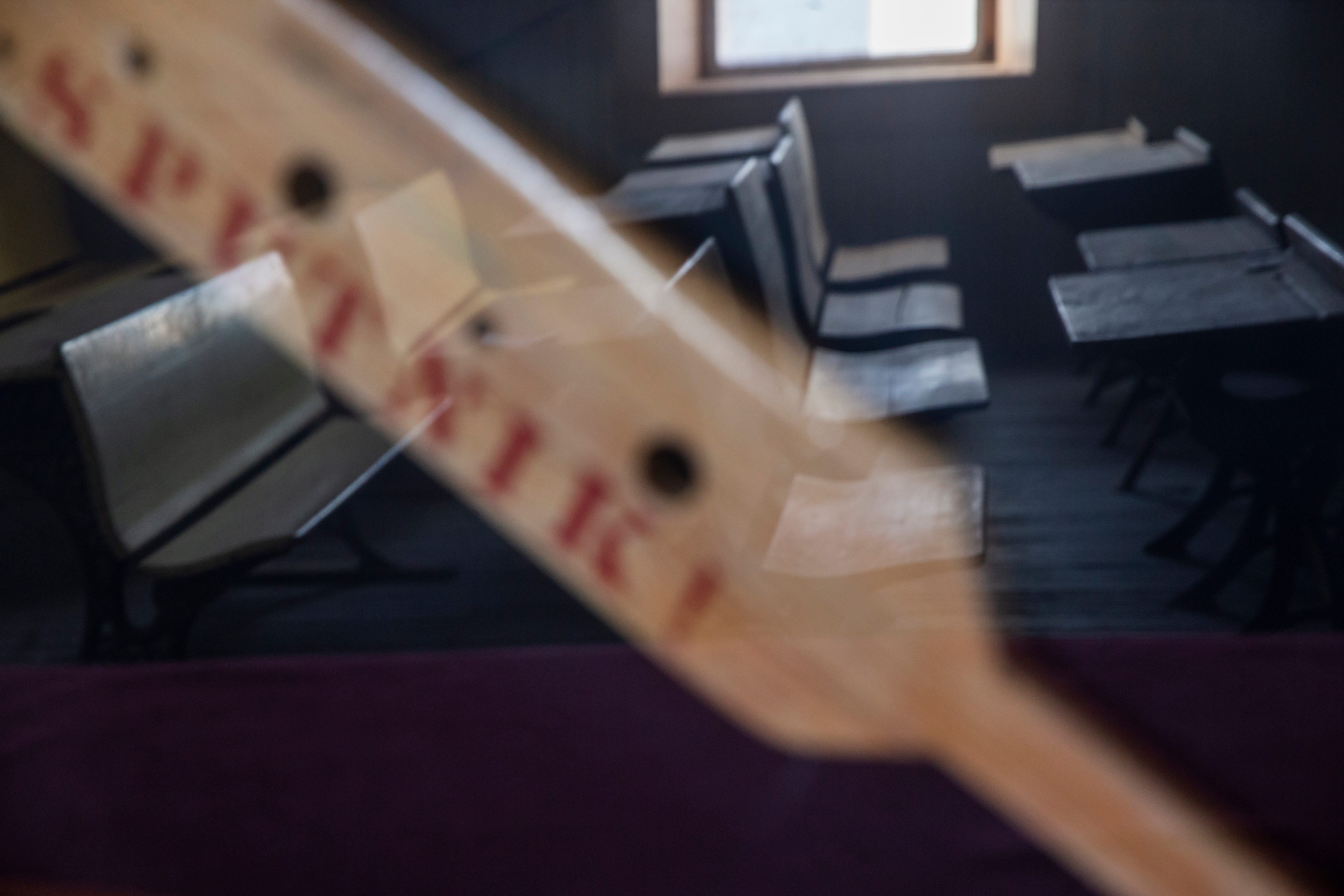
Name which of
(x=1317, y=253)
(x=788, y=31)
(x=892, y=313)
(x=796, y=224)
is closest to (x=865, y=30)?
(x=788, y=31)

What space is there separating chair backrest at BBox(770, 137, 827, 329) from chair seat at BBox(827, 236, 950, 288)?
0.59 ft

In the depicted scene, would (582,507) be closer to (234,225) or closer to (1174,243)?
(234,225)

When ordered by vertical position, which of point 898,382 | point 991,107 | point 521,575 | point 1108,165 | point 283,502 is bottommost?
point 521,575

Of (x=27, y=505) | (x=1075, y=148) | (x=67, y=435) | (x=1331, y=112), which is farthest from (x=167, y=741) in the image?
(x=1331, y=112)

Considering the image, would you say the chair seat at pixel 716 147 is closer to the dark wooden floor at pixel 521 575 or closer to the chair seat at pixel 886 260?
the chair seat at pixel 886 260

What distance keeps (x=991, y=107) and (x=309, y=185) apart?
5.40m

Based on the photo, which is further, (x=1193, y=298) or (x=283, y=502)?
(x=283, y=502)

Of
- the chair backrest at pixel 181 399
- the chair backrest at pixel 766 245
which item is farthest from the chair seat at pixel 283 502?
the chair backrest at pixel 766 245

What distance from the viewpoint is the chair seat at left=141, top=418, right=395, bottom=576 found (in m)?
2.67

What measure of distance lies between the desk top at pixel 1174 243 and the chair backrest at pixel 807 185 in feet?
3.33

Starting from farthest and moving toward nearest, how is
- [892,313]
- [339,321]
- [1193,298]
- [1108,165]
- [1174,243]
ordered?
[1108,165], [892,313], [1174,243], [1193,298], [339,321]

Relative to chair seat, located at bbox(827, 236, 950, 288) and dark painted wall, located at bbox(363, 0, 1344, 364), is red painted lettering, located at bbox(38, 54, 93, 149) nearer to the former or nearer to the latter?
chair seat, located at bbox(827, 236, 950, 288)

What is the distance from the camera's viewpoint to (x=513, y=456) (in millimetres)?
474

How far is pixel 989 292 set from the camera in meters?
5.70
